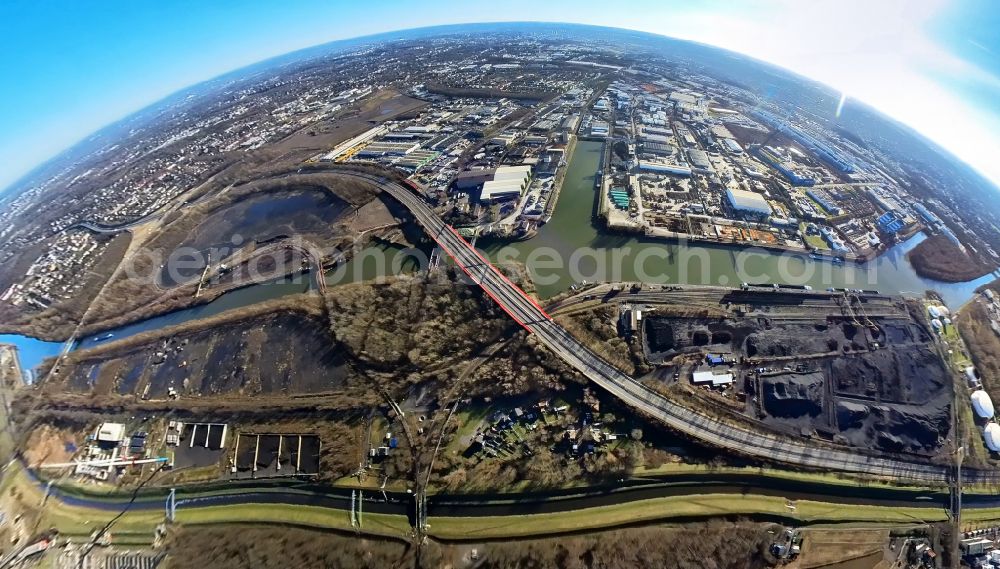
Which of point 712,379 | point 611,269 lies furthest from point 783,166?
point 712,379

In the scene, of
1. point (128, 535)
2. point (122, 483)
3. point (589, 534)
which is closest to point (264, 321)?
point (122, 483)

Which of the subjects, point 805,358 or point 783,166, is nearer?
point 805,358

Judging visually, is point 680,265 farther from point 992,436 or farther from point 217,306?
point 217,306

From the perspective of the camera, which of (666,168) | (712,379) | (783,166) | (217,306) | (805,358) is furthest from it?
(783,166)

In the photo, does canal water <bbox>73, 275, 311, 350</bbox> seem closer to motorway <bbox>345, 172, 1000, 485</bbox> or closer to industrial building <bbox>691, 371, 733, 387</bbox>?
motorway <bbox>345, 172, 1000, 485</bbox>

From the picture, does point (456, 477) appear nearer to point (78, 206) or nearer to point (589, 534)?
point (589, 534)

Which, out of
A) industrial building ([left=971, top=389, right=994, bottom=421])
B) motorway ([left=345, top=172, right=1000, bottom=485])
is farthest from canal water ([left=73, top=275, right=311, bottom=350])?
industrial building ([left=971, top=389, right=994, bottom=421])
